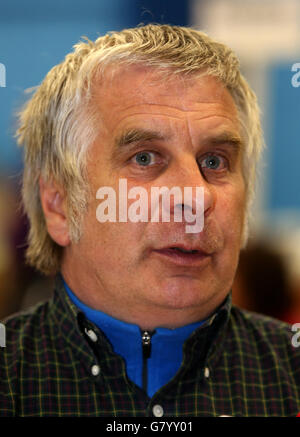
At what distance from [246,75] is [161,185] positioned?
1409 millimetres

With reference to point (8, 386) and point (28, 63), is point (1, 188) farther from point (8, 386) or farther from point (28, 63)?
point (8, 386)

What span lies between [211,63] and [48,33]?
527mm

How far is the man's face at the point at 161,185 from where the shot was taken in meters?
1.15

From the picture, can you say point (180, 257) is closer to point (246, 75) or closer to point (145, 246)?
point (145, 246)

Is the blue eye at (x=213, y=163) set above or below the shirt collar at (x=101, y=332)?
above

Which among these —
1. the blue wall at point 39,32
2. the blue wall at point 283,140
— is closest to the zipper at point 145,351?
the blue wall at point 39,32

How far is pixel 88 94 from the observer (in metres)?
1.23

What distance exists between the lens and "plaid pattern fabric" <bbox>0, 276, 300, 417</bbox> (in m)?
1.18

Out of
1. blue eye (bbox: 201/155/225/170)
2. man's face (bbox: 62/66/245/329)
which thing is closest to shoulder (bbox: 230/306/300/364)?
man's face (bbox: 62/66/245/329)

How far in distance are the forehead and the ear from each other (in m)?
0.22

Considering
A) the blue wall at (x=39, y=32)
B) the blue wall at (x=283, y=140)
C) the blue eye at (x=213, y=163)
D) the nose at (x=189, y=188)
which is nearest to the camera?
the nose at (x=189, y=188)

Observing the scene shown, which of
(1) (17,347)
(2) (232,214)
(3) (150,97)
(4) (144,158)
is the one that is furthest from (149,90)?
(1) (17,347)

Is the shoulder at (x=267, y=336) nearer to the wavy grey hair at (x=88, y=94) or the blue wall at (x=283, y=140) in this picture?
the wavy grey hair at (x=88, y=94)

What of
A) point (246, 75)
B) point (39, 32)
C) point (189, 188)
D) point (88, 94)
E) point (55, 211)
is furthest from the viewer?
point (246, 75)
